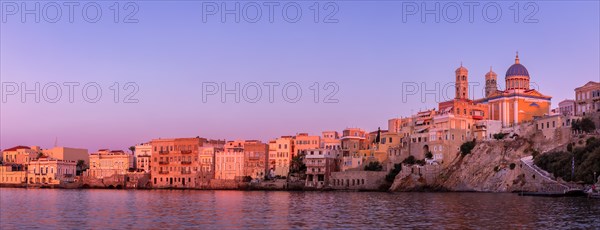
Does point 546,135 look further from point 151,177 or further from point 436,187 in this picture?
point 151,177

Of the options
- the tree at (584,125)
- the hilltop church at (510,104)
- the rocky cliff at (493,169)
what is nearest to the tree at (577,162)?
the rocky cliff at (493,169)

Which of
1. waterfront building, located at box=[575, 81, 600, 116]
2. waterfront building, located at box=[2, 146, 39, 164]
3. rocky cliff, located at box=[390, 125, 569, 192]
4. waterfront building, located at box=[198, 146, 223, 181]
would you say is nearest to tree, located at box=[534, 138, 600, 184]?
rocky cliff, located at box=[390, 125, 569, 192]

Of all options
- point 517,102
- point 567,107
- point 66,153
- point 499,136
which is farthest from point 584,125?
point 66,153

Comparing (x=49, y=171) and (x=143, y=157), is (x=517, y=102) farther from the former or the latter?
(x=49, y=171)

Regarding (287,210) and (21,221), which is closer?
(21,221)

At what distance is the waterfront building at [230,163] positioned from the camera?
344ft

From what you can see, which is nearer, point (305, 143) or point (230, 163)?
point (305, 143)

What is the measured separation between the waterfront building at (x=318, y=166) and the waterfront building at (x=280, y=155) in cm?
691

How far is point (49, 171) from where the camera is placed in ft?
400

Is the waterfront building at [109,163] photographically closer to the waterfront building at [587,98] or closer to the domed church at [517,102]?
the domed church at [517,102]

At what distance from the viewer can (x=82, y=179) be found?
117688 mm

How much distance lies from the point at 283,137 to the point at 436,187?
28830 millimetres

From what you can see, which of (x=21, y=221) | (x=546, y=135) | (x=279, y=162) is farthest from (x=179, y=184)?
(x=21, y=221)

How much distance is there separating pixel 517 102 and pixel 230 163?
42656 mm
